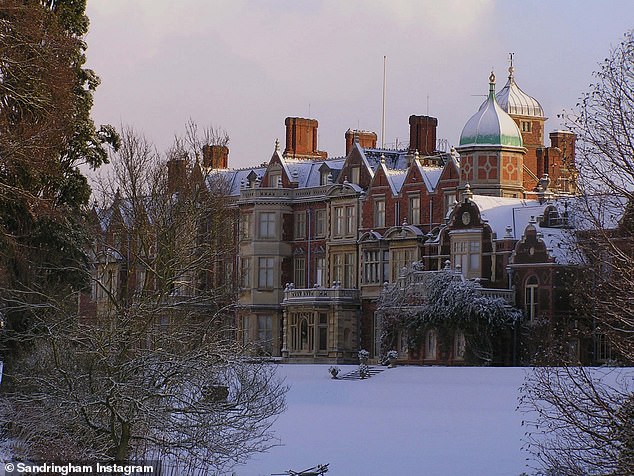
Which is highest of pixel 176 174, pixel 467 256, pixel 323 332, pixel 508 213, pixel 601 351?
pixel 176 174

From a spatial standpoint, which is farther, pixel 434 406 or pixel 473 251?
pixel 473 251

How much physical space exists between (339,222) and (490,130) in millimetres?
8879

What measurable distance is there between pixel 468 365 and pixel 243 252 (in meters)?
16.7

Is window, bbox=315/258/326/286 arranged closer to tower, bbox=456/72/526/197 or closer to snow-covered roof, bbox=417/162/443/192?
snow-covered roof, bbox=417/162/443/192

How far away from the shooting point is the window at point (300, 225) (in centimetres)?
6419

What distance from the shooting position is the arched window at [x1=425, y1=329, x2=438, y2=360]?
5262 cm

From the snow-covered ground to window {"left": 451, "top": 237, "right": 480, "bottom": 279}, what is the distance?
4.70 m

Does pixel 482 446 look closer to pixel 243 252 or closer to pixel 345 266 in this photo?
pixel 345 266

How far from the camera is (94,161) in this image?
29719 millimetres

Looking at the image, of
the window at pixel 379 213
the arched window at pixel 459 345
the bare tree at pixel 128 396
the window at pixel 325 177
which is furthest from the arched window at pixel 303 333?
the bare tree at pixel 128 396

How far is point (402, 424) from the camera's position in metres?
41.8

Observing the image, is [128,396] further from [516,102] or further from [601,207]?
[516,102]

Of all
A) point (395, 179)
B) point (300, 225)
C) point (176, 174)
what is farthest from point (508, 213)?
point (300, 225)

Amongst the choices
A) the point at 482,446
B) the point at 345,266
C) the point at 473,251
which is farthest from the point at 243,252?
the point at 482,446
